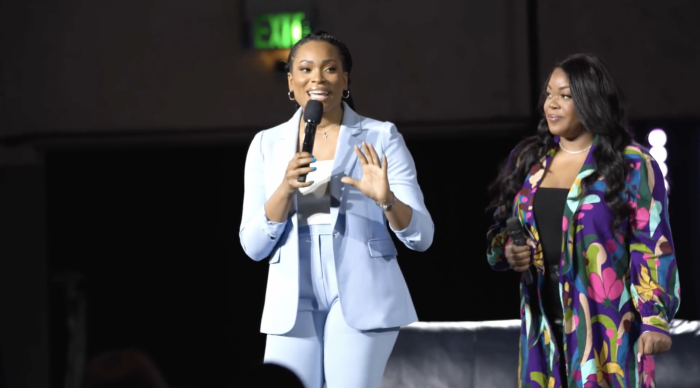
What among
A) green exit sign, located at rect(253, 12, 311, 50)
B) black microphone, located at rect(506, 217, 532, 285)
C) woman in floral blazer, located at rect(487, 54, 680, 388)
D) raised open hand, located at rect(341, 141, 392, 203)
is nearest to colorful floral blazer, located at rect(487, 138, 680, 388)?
woman in floral blazer, located at rect(487, 54, 680, 388)

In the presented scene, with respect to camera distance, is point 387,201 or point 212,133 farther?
point 212,133

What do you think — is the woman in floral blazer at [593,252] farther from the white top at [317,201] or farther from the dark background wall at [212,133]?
the dark background wall at [212,133]

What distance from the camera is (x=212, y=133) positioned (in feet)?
15.5

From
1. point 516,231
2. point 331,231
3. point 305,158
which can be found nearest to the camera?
point 305,158

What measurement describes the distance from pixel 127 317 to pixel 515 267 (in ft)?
10.1

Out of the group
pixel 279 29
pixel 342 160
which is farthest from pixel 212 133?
pixel 342 160

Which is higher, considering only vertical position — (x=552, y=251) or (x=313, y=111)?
(x=313, y=111)

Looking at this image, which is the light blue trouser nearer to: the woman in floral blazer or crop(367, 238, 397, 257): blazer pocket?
crop(367, 238, 397, 257): blazer pocket

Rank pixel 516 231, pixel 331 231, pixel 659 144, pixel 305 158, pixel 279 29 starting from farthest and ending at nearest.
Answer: pixel 279 29, pixel 659 144, pixel 516 231, pixel 331 231, pixel 305 158

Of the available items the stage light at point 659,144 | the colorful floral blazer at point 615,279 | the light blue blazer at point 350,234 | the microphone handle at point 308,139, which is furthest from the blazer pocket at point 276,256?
the stage light at point 659,144

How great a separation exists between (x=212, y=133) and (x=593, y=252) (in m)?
2.84

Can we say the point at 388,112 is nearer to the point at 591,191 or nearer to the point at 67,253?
the point at 67,253

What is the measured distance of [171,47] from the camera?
4711mm

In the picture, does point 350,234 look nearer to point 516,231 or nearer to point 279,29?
point 516,231
